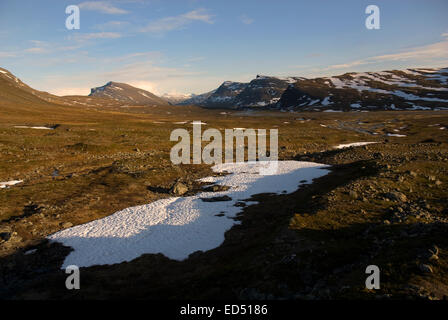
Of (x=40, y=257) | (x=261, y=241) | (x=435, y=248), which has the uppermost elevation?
(x=435, y=248)

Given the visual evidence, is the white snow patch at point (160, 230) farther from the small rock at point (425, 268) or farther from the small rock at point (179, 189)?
the small rock at point (425, 268)

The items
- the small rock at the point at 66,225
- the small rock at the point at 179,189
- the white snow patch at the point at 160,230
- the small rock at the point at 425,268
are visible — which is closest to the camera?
the small rock at the point at 425,268

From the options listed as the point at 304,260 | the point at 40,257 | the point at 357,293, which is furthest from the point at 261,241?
the point at 40,257

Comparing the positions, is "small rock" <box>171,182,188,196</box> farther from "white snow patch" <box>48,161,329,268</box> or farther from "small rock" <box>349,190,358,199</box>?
"small rock" <box>349,190,358,199</box>

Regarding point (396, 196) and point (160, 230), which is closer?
point (160, 230)

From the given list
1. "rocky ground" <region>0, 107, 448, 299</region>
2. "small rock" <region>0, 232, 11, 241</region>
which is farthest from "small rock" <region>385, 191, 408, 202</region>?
"small rock" <region>0, 232, 11, 241</region>

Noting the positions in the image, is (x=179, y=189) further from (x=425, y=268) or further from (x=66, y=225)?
(x=425, y=268)

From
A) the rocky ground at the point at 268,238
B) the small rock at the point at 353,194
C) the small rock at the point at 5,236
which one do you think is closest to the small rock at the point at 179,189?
the rocky ground at the point at 268,238

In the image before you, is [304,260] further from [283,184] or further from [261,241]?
[283,184]

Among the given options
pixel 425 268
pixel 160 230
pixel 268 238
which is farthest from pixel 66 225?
pixel 425 268
